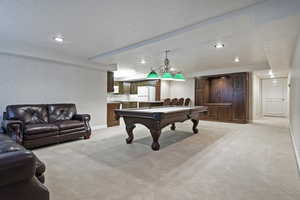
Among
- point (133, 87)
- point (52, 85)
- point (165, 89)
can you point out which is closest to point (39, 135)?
point (52, 85)

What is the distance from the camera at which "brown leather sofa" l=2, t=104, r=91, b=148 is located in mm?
3121

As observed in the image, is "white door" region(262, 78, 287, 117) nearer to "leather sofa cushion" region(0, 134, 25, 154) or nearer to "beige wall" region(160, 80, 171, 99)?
"beige wall" region(160, 80, 171, 99)

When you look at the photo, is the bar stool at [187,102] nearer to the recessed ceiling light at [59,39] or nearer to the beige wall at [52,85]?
the beige wall at [52,85]

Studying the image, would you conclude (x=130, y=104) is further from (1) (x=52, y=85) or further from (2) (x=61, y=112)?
(2) (x=61, y=112)

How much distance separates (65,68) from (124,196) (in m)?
4.38

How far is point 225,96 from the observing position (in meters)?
7.36

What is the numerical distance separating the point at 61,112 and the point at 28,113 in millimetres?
A: 726

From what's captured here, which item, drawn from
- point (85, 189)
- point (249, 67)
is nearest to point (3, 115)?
point (85, 189)

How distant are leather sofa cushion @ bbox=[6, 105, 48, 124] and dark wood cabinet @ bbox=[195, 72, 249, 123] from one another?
Answer: 252 inches

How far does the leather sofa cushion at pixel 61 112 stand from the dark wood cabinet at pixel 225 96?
18.9ft

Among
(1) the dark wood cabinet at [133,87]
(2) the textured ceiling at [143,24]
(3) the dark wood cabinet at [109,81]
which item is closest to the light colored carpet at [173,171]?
(2) the textured ceiling at [143,24]

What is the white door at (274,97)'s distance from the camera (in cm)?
890

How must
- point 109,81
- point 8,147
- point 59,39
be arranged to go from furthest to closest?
point 109,81
point 59,39
point 8,147

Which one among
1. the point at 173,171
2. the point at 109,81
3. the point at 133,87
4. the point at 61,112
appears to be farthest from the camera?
the point at 133,87
